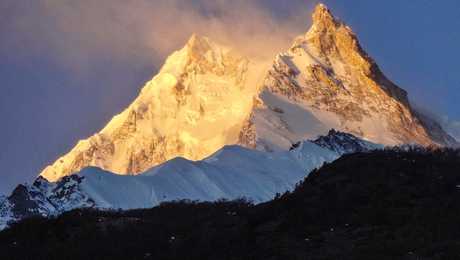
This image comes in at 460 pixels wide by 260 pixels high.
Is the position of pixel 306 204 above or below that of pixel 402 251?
above

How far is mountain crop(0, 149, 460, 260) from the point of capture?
149 feet

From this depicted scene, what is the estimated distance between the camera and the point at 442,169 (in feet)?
181

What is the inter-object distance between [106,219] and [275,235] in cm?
765

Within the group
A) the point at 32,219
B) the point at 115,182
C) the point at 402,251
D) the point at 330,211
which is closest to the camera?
the point at 402,251

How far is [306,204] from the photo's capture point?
51.8 m

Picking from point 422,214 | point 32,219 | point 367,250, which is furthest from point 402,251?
point 32,219

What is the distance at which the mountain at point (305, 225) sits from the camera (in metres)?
45.5

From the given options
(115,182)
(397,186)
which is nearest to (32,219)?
(397,186)

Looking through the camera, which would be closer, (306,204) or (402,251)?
(402,251)

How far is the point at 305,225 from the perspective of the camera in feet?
162

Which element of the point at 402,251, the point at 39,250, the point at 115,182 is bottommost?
the point at 402,251

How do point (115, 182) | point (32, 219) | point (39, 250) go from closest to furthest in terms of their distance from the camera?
point (39, 250) < point (32, 219) < point (115, 182)

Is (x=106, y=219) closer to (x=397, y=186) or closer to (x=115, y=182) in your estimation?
(x=397, y=186)

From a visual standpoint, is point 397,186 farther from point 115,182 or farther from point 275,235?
point 115,182
